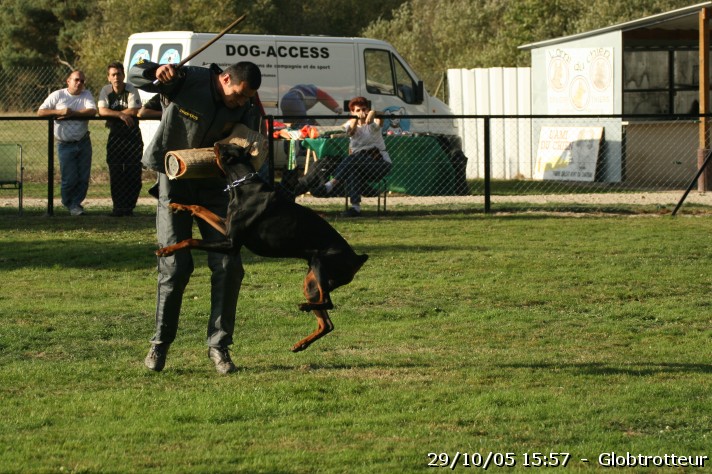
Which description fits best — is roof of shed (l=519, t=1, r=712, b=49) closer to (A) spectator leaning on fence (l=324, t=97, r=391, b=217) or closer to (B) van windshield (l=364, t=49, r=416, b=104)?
(B) van windshield (l=364, t=49, r=416, b=104)

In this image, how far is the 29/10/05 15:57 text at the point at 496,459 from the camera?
5.07 metres

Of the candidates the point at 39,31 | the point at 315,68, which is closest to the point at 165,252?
the point at 315,68

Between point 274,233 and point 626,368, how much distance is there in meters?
2.34

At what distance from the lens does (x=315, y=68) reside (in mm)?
20344

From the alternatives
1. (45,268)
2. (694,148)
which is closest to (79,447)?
(45,268)

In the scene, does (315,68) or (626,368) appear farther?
(315,68)

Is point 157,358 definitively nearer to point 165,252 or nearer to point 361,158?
point 165,252

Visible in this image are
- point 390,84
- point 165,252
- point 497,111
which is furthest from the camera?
point 497,111

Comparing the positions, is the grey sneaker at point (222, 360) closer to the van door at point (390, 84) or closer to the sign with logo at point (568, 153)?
the van door at point (390, 84)

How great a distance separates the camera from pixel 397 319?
8.88m

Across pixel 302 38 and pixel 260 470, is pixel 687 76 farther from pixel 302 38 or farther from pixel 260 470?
pixel 260 470

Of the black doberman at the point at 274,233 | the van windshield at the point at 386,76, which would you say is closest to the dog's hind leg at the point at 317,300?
the black doberman at the point at 274,233

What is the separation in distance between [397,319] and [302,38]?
12.3m

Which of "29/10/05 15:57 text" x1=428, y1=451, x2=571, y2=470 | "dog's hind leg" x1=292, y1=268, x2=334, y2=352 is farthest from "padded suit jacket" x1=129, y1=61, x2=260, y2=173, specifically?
"29/10/05 15:57 text" x1=428, y1=451, x2=571, y2=470
